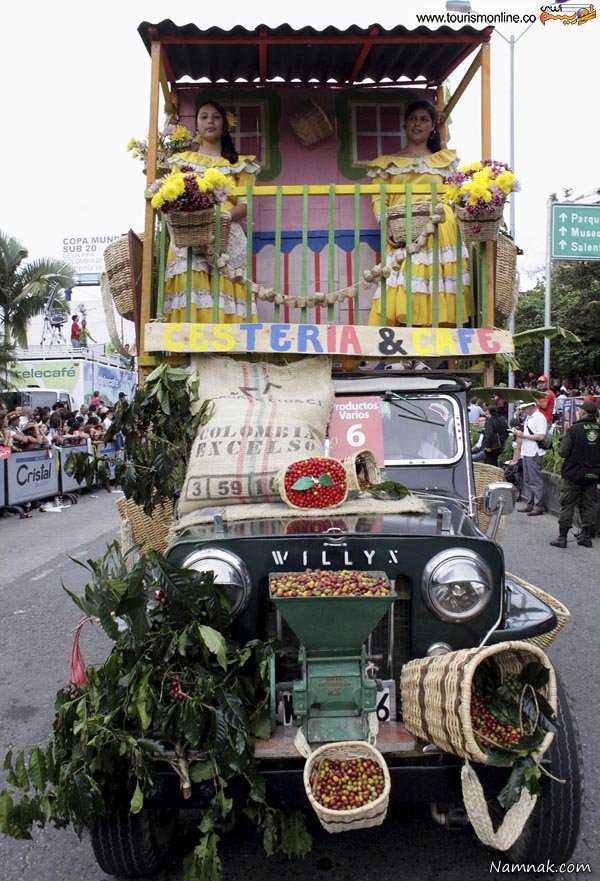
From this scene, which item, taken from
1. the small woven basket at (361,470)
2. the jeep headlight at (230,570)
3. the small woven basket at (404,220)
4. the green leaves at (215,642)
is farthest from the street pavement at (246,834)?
the small woven basket at (404,220)

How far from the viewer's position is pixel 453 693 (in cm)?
247

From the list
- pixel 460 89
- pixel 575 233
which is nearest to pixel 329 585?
pixel 460 89

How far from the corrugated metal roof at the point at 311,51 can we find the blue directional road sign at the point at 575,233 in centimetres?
1010

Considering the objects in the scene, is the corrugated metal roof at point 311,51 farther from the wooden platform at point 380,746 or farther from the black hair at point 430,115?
the wooden platform at point 380,746

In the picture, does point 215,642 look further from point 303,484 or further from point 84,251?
point 84,251

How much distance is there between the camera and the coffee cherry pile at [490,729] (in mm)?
2523

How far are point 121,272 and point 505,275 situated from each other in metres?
2.55

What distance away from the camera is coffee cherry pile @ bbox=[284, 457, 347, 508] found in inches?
137

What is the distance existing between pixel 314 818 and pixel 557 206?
1475 centimetres

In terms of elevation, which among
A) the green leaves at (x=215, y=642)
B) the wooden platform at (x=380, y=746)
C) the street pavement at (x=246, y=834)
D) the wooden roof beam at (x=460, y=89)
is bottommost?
the street pavement at (x=246, y=834)

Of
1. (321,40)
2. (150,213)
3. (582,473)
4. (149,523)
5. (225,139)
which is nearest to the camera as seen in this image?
(149,523)

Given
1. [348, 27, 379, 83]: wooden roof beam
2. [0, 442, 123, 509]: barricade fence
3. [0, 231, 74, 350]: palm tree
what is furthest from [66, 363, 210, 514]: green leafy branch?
[0, 231, 74, 350]: palm tree

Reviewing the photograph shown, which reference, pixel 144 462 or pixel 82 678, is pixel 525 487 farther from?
pixel 82 678

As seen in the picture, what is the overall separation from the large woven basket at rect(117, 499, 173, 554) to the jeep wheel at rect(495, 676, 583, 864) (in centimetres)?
245
